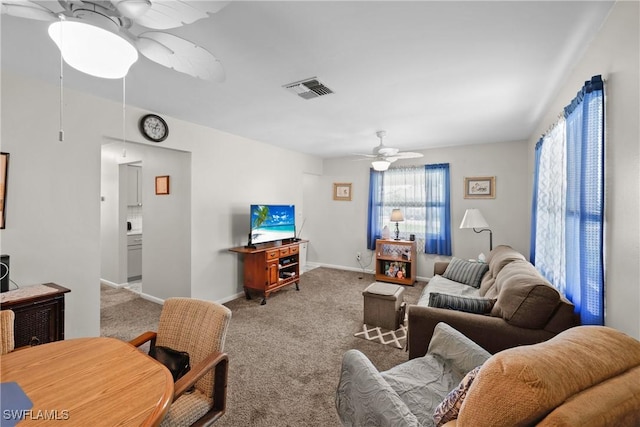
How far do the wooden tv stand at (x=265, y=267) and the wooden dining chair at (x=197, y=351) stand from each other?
224 cm

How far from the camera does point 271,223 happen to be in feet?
14.7

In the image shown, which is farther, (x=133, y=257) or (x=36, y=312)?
(x=133, y=257)

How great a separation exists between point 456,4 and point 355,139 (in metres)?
2.97

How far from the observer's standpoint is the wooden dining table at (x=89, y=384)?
922 millimetres

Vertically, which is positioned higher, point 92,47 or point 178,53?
point 178,53

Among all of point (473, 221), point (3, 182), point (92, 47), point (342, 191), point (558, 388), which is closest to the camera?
point (558, 388)

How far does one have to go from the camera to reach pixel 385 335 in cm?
302

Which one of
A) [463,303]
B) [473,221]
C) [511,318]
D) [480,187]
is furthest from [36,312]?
[480,187]

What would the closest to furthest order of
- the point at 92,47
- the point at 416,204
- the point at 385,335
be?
the point at 92,47 → the point at 385,335 → the point at 416,204

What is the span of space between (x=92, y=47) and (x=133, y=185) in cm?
495

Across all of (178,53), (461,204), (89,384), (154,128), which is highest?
(154,128)

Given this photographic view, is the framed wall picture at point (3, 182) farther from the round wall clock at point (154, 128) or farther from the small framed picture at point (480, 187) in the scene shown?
the small framed picture at point (480, 187)

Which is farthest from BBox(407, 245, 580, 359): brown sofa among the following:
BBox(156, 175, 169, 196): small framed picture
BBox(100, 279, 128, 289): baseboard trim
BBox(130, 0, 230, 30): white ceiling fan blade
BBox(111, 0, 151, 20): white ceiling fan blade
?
BBox(100, 279, 128, 289): baseboard trim

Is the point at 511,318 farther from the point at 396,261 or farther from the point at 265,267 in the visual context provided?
the point at 396,261
